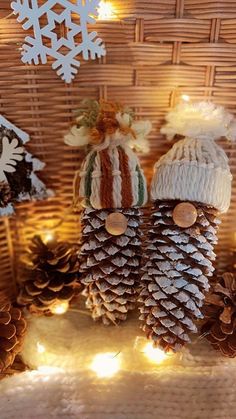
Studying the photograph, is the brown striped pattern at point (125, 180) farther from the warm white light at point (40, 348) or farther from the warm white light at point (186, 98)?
the warm white light at point (40, 348)

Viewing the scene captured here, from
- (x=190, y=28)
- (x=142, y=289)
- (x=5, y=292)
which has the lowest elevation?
(x=5, y=292)

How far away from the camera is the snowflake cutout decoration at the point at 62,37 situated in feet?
2.14

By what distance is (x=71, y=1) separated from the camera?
→ 0.66m

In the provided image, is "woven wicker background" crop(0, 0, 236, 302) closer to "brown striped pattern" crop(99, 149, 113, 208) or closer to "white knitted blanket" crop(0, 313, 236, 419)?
"brown striped pattern" crop(99, 149, 113, 208)

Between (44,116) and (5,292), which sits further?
(5,292)

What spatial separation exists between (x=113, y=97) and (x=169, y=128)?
100 millimetres

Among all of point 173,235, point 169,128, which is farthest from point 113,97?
point 173,235

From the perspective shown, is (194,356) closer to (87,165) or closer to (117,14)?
(87,165)

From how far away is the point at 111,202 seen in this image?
70 centimetres

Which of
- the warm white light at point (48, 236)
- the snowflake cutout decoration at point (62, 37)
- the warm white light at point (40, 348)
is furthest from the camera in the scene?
the warm white light at point (48, 236)

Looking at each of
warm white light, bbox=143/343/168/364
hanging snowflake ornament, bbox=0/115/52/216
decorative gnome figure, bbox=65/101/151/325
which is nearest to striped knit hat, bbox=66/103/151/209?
decorative gnome figure, bbox=65/101/151/325

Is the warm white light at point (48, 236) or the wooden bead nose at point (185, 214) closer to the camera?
the wooden bead nose at point (185, 214)

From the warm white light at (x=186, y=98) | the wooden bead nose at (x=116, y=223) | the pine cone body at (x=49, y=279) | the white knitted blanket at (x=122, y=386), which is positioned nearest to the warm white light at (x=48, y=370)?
the white knitted blanket at (x=122, y=386)

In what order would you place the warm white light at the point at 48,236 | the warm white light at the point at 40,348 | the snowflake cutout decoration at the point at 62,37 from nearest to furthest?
the snowflake cutout decoration at the point at 62,37, the warm white light at the point at 40,348, the warm white light at the point at 48,236
